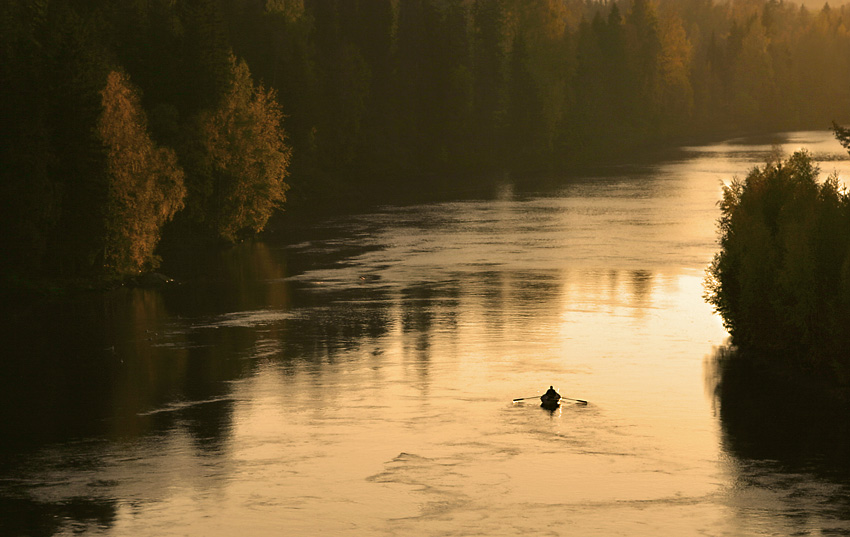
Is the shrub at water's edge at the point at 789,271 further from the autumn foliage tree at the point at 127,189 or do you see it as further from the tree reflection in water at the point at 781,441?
the autumn foliage tree at the point at 127,189

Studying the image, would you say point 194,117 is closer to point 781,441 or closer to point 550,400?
point 550,400

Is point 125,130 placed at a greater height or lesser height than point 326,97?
lesser

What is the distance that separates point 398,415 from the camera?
32.9 metres

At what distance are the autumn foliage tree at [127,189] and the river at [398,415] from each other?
297 cm

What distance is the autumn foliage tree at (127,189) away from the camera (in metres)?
57.1

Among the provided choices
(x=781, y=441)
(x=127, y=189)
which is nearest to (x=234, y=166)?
(x=127, y=189)

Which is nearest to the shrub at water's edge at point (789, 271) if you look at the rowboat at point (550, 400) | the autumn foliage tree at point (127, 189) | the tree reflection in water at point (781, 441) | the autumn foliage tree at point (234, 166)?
the tree reflection in water at point (781, 441)

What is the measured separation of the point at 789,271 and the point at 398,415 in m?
13.6

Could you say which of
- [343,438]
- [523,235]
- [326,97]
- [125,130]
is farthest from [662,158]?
[343,438]

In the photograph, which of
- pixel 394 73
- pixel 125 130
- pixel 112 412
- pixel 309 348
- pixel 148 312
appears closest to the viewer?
pixel 112 412

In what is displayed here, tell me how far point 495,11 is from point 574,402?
138 metres

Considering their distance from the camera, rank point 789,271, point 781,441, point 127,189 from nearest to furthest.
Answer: point 781,441, point 789,271, point 127,189

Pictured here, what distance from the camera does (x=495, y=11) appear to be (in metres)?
166

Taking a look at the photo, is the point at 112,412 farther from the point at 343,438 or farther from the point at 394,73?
the point at 394,73
